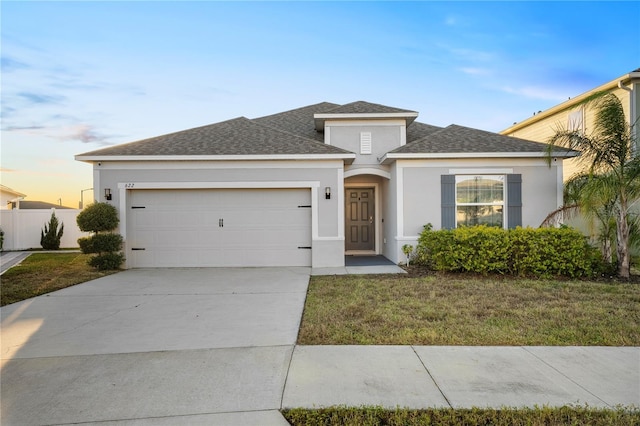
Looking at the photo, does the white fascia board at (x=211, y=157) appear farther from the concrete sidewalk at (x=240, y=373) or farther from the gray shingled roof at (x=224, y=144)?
the concrete sidewalk at (x=240, y=373)

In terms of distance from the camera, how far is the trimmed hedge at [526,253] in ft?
26.9

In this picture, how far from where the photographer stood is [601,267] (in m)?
8.40

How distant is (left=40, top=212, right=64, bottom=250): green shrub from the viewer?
14508 millimetres

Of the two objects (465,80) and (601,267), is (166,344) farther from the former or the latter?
(465,80)

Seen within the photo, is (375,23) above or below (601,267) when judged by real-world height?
above

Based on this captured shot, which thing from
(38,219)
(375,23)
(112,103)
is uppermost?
(375,23)

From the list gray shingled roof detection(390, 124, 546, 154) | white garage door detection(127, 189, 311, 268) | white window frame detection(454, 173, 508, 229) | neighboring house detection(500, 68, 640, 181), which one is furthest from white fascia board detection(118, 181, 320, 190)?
neighboring house detection(500, 68, 640, 181)

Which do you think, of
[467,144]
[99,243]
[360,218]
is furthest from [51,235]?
[467,144]

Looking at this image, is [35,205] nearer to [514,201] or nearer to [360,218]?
[360,218]

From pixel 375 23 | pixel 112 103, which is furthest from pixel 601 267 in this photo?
pixel 112 103

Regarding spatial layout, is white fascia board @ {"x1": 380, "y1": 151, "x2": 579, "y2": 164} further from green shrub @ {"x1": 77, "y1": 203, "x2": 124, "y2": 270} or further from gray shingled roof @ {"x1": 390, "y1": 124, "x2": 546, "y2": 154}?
green shrub @ {"x1": 77, "y1": 203, "x2": 124, "y2": 270}

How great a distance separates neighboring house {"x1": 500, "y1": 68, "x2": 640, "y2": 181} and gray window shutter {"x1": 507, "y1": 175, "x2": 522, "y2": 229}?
1.48 m

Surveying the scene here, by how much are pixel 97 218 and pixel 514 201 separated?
36.4 ft

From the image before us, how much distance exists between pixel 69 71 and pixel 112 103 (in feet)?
4.22
